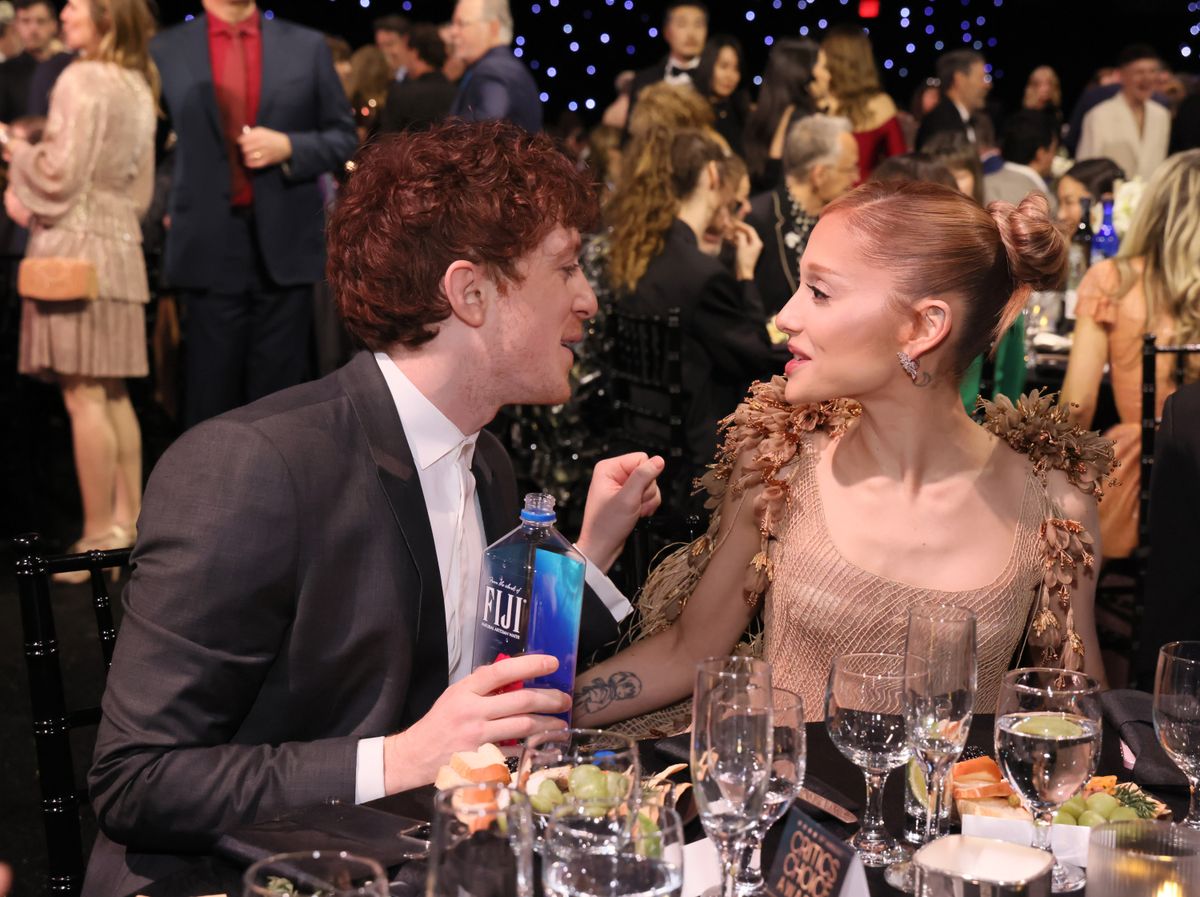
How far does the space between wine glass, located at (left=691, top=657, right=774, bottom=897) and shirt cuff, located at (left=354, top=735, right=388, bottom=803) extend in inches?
19.8

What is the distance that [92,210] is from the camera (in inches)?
196

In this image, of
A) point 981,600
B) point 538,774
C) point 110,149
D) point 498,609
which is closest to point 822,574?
point 981,600

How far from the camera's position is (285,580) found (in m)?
1.69

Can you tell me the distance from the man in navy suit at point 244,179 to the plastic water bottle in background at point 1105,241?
111 inches

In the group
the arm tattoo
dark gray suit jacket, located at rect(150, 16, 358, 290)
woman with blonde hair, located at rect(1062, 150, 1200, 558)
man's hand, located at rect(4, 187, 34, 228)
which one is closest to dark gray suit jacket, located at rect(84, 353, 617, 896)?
the arm tattoo

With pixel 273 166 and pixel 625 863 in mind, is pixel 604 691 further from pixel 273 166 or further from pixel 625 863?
pixel 273 166

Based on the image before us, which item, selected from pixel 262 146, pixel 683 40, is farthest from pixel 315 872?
pixel 683 40

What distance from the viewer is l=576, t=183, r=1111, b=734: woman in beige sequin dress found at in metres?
2.16

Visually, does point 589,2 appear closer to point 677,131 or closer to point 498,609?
point 677,131

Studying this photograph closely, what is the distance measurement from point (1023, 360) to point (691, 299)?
1.18m

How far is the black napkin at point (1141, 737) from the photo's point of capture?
5.19ft

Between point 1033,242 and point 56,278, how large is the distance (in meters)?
3.69

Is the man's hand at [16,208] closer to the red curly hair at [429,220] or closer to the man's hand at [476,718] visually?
the red curly hair at [429,220]

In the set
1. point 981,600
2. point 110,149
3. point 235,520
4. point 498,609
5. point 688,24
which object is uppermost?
point 688,24
